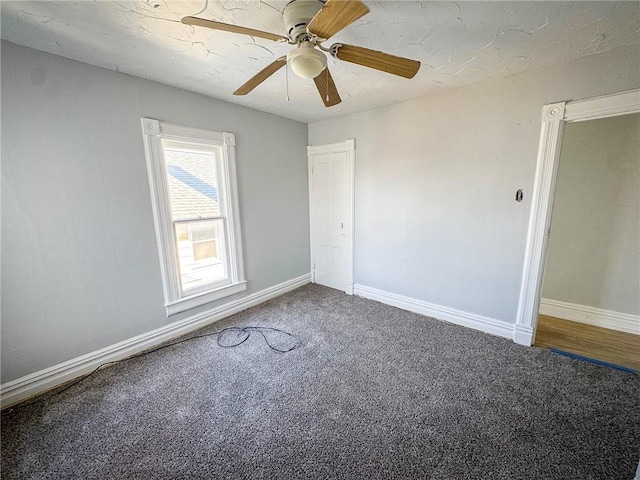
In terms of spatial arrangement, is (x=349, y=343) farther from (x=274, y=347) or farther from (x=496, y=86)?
(x=496, y=86)

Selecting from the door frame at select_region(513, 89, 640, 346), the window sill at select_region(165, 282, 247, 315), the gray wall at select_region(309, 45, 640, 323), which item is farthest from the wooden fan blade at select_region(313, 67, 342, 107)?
the window sill at select_region(165, 282, 247, 315)

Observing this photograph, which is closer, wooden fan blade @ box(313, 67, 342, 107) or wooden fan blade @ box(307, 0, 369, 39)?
wooden fan blade @ box(307, 0, 369, 39)

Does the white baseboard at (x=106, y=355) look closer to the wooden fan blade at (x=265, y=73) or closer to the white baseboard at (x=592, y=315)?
the wooden fan blade at (x=265, y=73)

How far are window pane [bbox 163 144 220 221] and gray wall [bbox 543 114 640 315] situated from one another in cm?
397

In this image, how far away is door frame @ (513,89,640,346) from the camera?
1932 millimetres

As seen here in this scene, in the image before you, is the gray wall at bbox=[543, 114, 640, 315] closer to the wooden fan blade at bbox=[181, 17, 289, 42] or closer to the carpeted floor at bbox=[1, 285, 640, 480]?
the carpeted floor at bbox=[1, 285, 640, 480]

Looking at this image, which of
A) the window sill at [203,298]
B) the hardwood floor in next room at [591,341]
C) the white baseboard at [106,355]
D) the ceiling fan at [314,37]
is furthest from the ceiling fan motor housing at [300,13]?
the hardwood floor in next room at [591,341]

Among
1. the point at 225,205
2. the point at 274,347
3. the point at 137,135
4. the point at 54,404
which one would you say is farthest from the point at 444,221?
the point at 54,404

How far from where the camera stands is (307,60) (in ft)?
4.32

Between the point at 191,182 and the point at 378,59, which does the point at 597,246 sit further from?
the point at 191,182

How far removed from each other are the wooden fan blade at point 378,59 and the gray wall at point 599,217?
2569 millimetres

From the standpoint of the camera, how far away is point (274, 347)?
8.13 ft

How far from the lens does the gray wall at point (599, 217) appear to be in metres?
2.54

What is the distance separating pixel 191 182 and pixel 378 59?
86.0 inches
